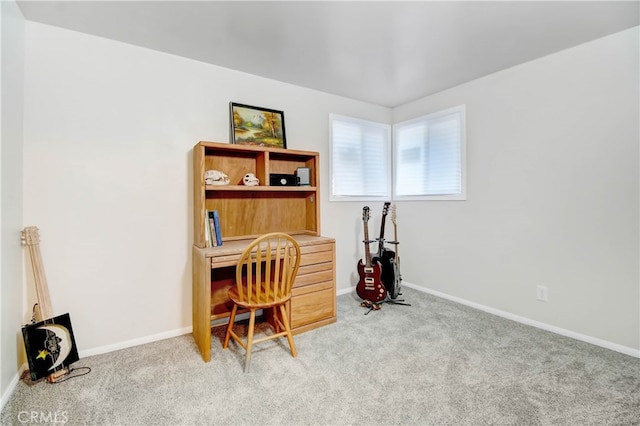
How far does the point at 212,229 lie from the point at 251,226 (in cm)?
48

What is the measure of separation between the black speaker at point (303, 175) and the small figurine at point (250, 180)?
0.44 meters

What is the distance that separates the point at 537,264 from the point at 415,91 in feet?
6.85

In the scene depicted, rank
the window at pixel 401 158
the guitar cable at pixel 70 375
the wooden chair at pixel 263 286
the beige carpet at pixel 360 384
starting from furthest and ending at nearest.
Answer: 1. the window at pixel 401 158
2. the wooden chair at pixel 263 286
3. the guitar cable at pixel 70 375
4. the beige carpet at pixel 360 384

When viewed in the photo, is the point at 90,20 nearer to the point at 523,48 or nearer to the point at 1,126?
the point at 1,126

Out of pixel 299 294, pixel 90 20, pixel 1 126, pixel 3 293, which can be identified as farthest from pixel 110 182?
pixel 299 294

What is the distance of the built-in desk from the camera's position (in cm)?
224

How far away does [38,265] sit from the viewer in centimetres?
186

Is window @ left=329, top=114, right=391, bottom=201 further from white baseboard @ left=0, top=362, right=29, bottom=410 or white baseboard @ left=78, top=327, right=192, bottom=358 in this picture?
white baseboard @ left=0, top=362, right=29, bottom=410

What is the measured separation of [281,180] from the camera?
2.71 metres

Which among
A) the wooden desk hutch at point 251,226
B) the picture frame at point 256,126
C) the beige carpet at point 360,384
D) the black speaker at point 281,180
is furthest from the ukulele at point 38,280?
the black speaker at point 281,180

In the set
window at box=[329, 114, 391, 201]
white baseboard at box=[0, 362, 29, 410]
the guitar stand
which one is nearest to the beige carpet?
white baseboard at box=[0, 362, 29, 410]

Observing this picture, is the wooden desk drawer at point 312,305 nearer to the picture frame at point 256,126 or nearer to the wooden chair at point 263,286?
the wooden chair at point 263,286

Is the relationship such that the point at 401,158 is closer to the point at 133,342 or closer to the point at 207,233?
the point at 207,233

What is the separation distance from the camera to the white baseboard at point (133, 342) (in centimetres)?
211
